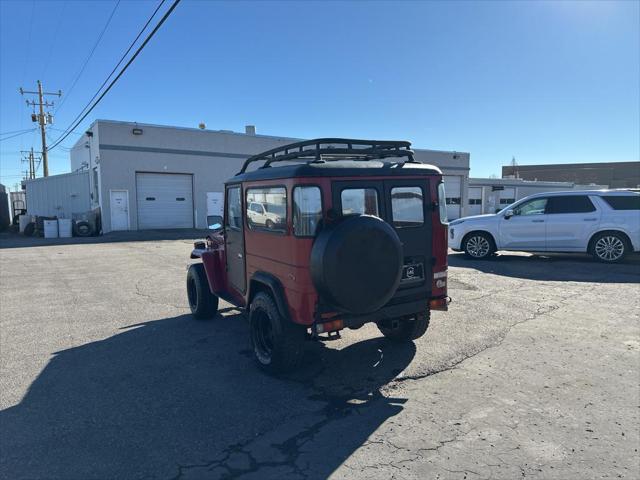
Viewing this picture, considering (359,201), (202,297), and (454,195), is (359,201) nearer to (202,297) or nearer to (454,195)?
(202,297)

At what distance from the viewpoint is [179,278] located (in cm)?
982

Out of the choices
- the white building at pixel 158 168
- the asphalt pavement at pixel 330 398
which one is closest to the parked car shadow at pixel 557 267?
the asphalt pavement at pixel 330 398

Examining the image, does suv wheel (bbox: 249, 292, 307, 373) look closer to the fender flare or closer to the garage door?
the fender flare

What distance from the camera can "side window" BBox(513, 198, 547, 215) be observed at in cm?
1087

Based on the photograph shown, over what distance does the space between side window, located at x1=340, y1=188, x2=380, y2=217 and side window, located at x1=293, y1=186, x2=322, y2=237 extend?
245 millimetres

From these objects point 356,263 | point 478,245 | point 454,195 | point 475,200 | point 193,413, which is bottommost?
point 193,413

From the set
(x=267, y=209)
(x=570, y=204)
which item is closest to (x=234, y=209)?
(x=267, y=209)

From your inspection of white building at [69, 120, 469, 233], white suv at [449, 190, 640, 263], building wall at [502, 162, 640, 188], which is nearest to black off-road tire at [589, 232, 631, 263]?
white suv at [449, 190, 640, 263]

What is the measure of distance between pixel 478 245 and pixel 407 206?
7.93m

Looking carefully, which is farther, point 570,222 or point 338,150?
point 570,222

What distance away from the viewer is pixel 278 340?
4082 millimetres

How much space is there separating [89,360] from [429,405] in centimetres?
377

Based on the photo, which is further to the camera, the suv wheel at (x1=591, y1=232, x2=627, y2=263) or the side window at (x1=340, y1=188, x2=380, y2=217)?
the suv wheel at (x1=591, y1=232, x2=627, y2=263)

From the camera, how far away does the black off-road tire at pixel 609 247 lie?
10.1m
